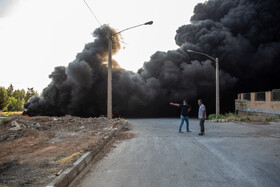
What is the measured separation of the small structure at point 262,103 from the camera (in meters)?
18.1

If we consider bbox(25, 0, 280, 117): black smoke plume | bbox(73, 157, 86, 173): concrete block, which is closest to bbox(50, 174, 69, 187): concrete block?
bbox(73, 157, 86, 173): concrete block

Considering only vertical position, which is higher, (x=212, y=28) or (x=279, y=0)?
(x=279, y=0)

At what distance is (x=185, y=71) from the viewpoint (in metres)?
30.9

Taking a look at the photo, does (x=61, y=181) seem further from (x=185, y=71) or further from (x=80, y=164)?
(x=185, y=71)

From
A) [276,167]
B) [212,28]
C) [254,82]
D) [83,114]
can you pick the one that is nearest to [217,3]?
[212,28]

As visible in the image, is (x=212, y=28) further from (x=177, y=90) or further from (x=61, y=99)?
(x=61, y=99)

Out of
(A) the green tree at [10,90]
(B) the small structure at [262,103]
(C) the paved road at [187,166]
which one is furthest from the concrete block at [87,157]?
(A) the green tree at [10,90]

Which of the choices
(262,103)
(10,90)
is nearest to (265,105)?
(262,103)

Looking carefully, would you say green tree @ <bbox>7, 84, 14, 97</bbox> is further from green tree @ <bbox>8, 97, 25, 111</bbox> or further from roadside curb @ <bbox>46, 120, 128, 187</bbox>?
roadside curb @ <bbox>46, 120, 128, 187</bbox>

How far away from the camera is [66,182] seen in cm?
375

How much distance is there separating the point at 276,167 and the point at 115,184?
3184 millimetres

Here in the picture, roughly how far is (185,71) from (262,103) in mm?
12380

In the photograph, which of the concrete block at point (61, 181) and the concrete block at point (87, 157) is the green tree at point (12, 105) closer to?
the concrete block at point (87, 157)

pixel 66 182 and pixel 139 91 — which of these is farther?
pixel 139 91
